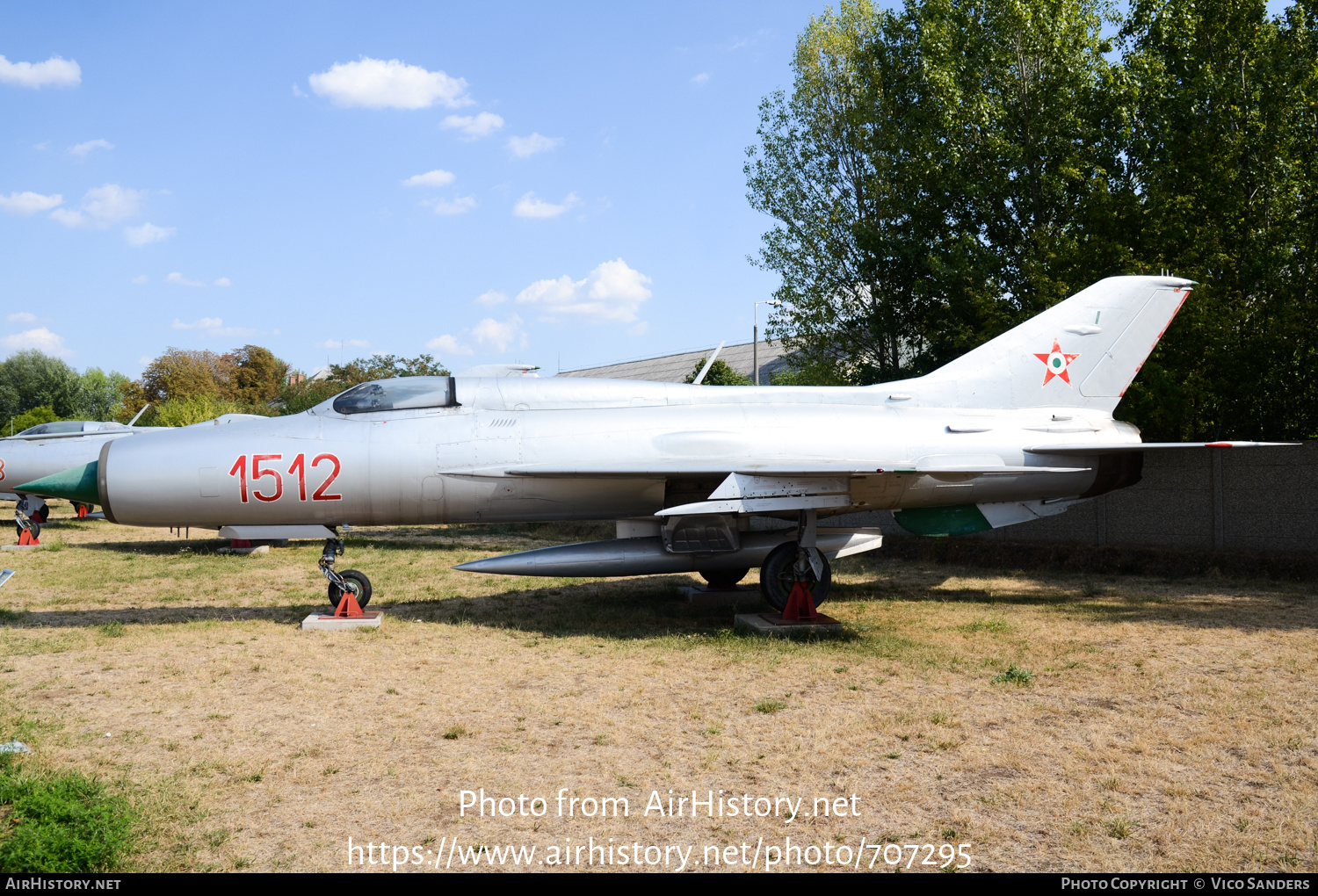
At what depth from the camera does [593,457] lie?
911 cm

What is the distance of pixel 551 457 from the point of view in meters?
9.09

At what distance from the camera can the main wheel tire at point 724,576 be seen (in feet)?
35.9

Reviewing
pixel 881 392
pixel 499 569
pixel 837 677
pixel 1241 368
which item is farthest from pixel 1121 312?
pixel 499 569

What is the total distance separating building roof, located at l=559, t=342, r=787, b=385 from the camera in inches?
1839

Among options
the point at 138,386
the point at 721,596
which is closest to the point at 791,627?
the point at 721,596

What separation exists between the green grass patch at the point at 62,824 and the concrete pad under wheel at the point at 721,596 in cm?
736

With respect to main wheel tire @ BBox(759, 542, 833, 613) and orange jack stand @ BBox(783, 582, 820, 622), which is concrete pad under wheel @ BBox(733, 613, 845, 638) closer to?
orange jack stand @ BBox(783, 582, 820, 622)

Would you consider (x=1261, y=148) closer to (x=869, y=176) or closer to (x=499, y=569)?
(x=869, y=176)

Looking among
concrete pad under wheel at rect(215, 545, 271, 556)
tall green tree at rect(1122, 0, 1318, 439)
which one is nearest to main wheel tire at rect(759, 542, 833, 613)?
tall green tree at rect(1122, 0, 1318, 439)

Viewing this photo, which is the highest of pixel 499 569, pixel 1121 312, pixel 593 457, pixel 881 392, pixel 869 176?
pixel 869 176

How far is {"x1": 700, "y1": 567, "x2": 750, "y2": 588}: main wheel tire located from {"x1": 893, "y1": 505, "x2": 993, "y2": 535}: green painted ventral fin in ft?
6.93

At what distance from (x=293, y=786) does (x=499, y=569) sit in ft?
15.6

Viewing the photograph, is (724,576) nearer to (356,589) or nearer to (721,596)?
(721,596)

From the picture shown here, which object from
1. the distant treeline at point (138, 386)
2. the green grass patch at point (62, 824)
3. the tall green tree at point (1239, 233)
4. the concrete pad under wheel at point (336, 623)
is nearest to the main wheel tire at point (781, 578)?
the concrete pad under wheel at point (336, 623)
